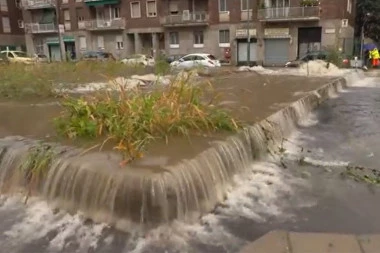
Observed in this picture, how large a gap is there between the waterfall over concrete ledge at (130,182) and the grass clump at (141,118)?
0.51 meters

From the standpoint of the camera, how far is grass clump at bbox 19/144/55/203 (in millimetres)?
5652

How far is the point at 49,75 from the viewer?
43.7 ft

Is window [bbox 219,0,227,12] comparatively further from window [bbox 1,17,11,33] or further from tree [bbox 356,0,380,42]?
window [bbox 1,17,11,33]

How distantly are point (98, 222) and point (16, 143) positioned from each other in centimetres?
261

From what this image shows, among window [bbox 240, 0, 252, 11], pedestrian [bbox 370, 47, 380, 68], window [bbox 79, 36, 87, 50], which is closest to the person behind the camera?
pedestrian [bbox 370, 47, 380, 68]

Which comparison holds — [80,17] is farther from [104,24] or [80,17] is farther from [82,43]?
[104,24]

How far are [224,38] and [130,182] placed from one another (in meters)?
32.0

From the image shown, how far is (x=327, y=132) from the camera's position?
9.41m

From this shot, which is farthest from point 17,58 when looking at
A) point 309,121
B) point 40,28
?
point 40,28

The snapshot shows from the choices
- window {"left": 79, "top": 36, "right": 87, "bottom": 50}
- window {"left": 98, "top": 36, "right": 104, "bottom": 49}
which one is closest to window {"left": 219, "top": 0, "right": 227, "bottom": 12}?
window {"left": 98, "top": 36, "right": 104, "bottom": 49}

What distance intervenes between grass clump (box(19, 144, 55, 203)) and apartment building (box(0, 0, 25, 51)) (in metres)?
48.5

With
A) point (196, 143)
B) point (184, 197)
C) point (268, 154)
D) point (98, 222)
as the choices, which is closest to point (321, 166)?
point (268, 154)

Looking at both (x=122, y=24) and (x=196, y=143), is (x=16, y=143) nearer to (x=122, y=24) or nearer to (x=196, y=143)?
(x=196, y=143)

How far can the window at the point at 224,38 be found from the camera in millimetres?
35312
